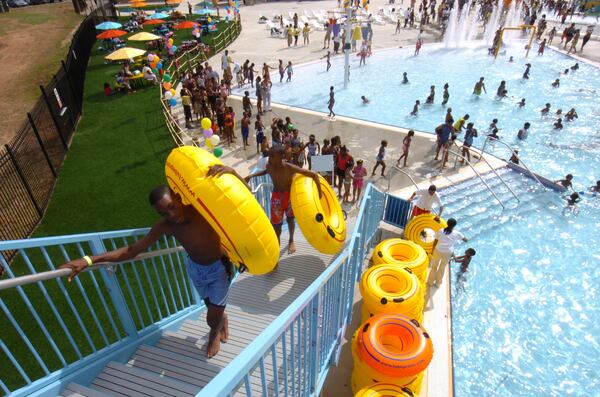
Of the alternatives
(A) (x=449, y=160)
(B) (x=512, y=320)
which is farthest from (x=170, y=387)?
(A) (x=449, y=160)

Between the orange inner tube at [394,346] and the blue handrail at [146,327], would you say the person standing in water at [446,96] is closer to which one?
the blue handrail at [146,327]

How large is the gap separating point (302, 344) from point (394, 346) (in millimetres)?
1994

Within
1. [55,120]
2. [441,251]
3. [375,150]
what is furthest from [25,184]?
[375,150]

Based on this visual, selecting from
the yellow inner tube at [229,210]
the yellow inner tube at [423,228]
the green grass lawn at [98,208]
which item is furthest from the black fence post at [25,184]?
the yellow inner tube at [423,228]

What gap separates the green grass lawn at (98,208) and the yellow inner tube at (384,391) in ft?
8.27

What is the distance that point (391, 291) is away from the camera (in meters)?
5.57

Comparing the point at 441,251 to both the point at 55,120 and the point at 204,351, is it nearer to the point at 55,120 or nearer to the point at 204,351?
the point at 204,351

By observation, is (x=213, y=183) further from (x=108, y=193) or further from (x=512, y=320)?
(x=108, y=193)

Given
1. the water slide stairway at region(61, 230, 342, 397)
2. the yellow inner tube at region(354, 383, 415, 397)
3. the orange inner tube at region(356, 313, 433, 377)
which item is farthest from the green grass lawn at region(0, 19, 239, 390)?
the yellow inner tube at region(354, 383, 415, 397)

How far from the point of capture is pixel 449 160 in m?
11.9

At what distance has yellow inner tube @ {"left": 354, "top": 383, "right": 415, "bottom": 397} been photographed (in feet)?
14.1

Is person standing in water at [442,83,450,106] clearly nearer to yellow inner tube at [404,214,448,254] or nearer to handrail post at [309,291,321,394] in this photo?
yellow inner tube at [404,214,448,254]

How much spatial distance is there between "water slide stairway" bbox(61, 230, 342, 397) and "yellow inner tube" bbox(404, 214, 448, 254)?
2.60 metres

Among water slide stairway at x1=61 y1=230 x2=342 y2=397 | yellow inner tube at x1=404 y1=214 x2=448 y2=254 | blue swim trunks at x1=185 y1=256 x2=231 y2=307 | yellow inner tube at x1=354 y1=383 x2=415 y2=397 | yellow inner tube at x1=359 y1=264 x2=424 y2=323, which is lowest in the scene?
yellow inner tube at x1=404 y1=214 x2=448 y2=254
